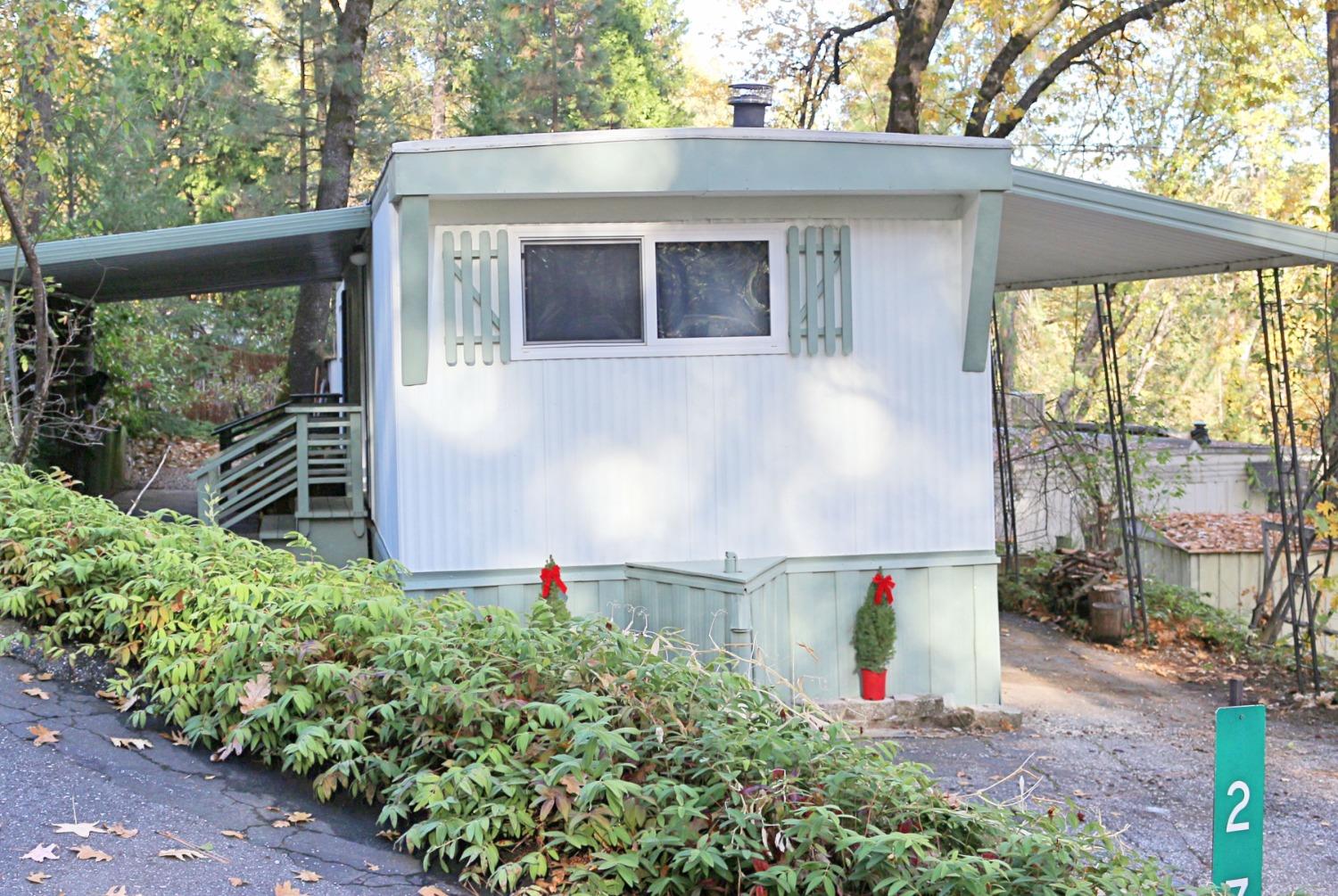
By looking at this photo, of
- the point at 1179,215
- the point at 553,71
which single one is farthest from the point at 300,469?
the point at 553,71

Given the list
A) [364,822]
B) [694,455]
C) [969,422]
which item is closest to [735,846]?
[364,822]

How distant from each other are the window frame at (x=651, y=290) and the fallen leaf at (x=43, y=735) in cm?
378

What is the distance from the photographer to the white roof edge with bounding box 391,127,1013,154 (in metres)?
7.71

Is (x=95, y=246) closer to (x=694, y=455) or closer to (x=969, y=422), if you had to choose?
(x=694, y=455)

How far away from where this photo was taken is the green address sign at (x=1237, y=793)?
3.68 meters

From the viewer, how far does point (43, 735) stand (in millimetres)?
5152

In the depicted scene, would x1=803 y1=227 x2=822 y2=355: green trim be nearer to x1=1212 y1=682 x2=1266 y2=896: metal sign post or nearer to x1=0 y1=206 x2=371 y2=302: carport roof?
x1=0 y1=206 x2=371 y2=302: carport roof

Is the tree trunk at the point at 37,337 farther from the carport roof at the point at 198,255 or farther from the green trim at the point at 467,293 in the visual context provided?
the green trim at the point at 467,293

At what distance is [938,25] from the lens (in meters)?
15.0

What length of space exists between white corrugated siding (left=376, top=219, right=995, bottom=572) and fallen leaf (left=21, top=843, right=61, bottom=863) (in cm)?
409

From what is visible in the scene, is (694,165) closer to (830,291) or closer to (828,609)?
(830,291)

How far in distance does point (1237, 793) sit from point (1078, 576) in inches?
381

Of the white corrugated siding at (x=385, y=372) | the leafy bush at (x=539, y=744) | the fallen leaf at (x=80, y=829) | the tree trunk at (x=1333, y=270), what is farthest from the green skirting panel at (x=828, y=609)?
the fallen leaf at (x=80, y=829)

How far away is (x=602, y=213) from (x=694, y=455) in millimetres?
1658
